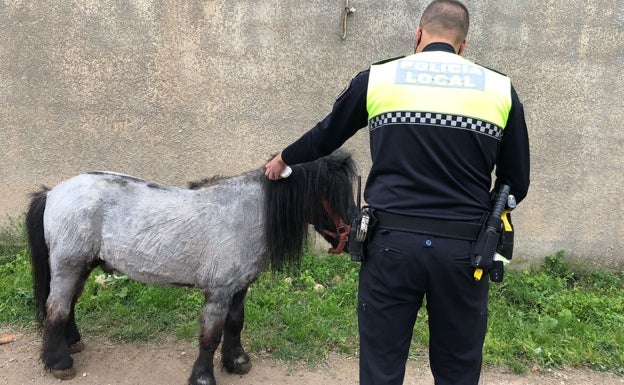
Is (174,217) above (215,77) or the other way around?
the other way around

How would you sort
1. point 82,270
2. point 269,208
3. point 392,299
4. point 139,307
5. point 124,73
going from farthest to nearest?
point 124,73 < point 139,307 < point 82,270 < point 269,208 < point 392,299

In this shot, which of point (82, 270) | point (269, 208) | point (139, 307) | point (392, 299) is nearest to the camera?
point (392, 299)

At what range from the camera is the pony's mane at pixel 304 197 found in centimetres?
287

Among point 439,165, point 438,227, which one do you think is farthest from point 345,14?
point 438,227

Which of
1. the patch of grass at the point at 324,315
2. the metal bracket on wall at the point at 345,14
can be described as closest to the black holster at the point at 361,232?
the patch of grass at the point at 324,315

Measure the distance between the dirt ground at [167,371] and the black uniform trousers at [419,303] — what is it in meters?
1.43

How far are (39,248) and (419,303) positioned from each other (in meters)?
2.76

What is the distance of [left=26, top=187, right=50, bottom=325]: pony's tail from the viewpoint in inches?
131

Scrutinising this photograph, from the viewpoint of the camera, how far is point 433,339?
87.1 inches

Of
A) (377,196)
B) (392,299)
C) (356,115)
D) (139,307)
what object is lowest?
(139,307)

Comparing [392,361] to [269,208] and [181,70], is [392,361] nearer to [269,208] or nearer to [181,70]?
[269,208]

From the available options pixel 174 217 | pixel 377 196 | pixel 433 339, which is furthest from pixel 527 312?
pixel 174 217

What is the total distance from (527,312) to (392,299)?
3.08 meters

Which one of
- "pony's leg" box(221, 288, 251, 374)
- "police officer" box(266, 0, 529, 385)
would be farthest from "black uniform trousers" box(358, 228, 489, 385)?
"pony's leg" box(221, 288, 251, 374)
